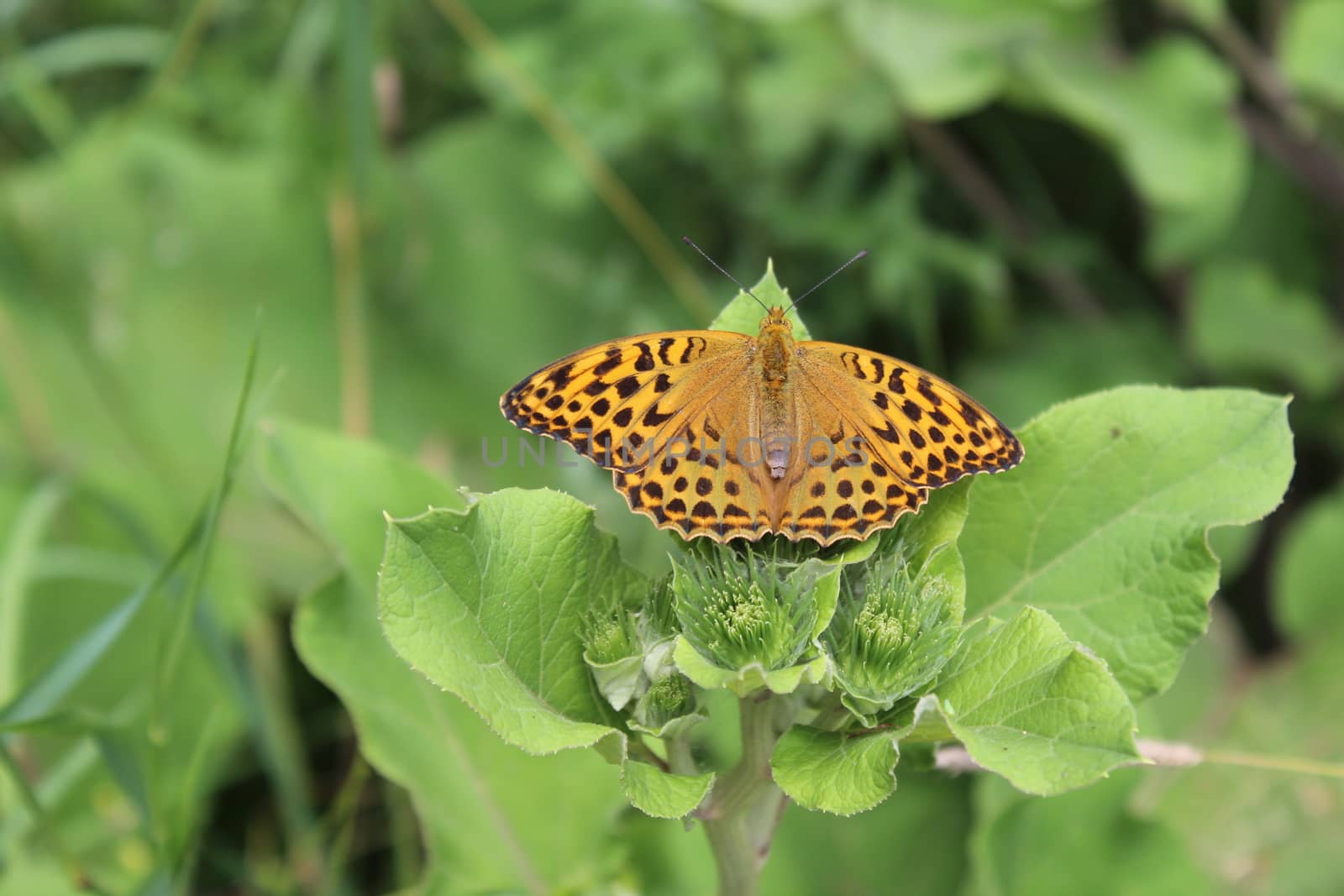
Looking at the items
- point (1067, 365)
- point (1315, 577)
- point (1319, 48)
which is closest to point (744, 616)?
point (1067, 365)

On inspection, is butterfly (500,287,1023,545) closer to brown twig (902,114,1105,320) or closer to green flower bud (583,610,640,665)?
green flower bud (583,610,640,665)

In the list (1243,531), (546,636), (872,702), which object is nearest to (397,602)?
(546,636)

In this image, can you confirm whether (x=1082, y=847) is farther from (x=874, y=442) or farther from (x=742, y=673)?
(x=742, y=673)

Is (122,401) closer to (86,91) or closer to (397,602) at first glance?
(86,91)

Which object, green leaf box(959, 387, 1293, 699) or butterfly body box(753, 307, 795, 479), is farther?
butterfly body box(753, 307, 795, 479)

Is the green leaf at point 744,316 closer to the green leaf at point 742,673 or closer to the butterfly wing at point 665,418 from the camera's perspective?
the butterfly wing at point 665,418

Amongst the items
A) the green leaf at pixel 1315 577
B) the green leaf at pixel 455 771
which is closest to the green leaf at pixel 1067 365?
the green leaf at pixel 1315 577

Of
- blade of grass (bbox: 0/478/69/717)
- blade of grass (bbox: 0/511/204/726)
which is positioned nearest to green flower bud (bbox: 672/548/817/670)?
blade of grass (bbox: 0/511/204/726)
